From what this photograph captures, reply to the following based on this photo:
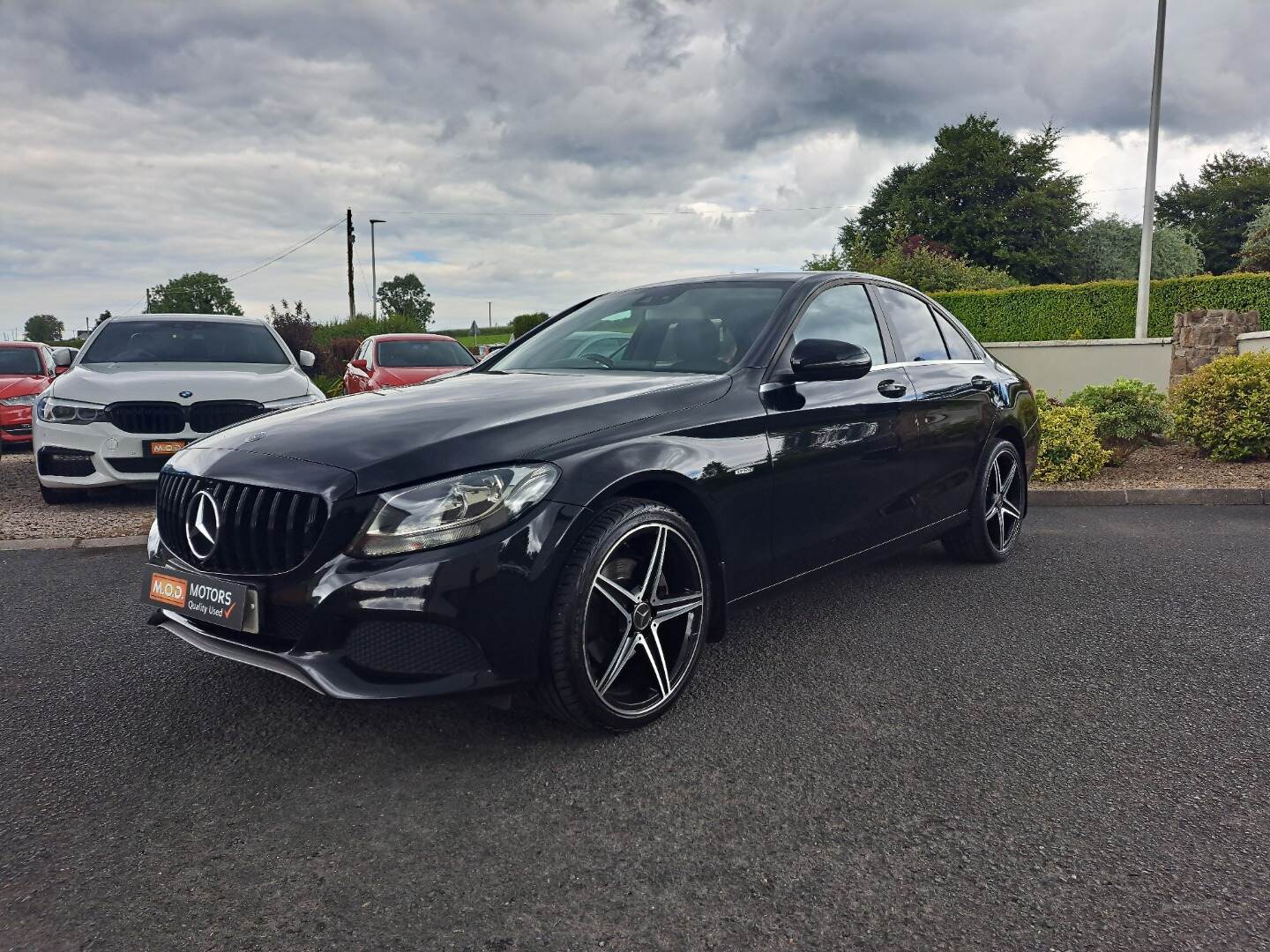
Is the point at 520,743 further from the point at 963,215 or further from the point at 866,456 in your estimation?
the point at 963,215

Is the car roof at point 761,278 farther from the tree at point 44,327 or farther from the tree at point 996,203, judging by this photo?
the tree at point 44,327

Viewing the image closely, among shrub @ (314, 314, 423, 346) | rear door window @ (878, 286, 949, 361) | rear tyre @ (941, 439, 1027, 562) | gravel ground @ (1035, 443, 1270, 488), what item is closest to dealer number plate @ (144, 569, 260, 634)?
rear door window @ (878, 286, 949, 361)

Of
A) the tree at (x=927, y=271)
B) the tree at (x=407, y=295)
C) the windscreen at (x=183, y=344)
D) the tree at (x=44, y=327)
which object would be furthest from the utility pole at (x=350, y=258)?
Result: the tree at (x=44, y=327)

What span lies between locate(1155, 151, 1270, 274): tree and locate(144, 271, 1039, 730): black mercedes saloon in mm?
61016

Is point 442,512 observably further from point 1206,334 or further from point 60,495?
point 1206,334

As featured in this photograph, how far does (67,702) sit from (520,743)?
1.68m

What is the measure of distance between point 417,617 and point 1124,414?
829cm

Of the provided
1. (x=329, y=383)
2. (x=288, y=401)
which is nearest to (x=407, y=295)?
(x=329, y=383)

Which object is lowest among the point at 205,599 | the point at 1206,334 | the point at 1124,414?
the point at 205,599

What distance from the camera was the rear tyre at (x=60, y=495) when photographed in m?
7.60

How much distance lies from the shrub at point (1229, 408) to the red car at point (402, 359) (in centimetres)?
863

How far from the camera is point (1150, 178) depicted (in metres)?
19.6

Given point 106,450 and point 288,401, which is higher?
point 288,401

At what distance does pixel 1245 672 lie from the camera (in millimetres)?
3639
